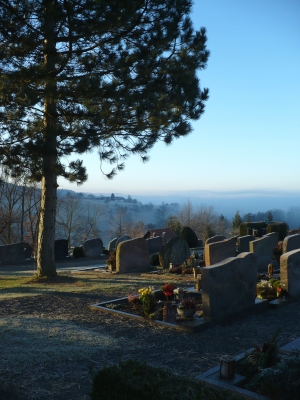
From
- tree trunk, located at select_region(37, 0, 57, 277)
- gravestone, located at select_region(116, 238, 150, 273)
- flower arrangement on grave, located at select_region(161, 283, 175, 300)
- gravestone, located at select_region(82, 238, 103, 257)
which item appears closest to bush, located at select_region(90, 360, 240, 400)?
flower arrangement on grave, located at select_region(161, 283, 175, 300)

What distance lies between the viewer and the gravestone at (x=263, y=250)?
14039mm

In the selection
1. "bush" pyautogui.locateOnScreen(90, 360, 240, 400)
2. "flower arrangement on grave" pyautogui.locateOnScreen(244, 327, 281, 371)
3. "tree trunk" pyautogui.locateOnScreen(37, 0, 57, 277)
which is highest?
"tree trunk" pyautogui.locateOnScreen(37, 0, 57, 277)

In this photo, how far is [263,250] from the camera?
14266mm

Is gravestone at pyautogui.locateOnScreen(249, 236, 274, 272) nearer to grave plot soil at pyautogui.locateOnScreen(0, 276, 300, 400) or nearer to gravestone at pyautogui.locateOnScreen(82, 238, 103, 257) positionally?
grave plot soil at pyautogui.locateOnScreen(0, 276, 300, 400)

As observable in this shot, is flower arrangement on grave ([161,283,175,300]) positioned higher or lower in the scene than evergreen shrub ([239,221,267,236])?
lower

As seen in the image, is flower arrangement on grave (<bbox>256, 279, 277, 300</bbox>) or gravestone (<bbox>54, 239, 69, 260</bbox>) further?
gravestone (<bbox>54, 239, 69, 260</bbox>)

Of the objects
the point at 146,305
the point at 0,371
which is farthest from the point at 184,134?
the point at 0,371

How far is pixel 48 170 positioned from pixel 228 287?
702 centimetres

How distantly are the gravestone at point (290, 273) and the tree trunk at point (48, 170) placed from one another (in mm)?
6386

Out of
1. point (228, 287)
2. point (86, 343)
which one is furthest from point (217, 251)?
point (86, 343)

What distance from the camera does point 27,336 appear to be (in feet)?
22.1

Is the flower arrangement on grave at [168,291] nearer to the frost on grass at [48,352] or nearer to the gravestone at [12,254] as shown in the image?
the frost on grass at [48,352]

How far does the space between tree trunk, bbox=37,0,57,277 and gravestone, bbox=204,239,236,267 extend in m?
4.49

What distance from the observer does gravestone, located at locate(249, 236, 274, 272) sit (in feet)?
46.1
